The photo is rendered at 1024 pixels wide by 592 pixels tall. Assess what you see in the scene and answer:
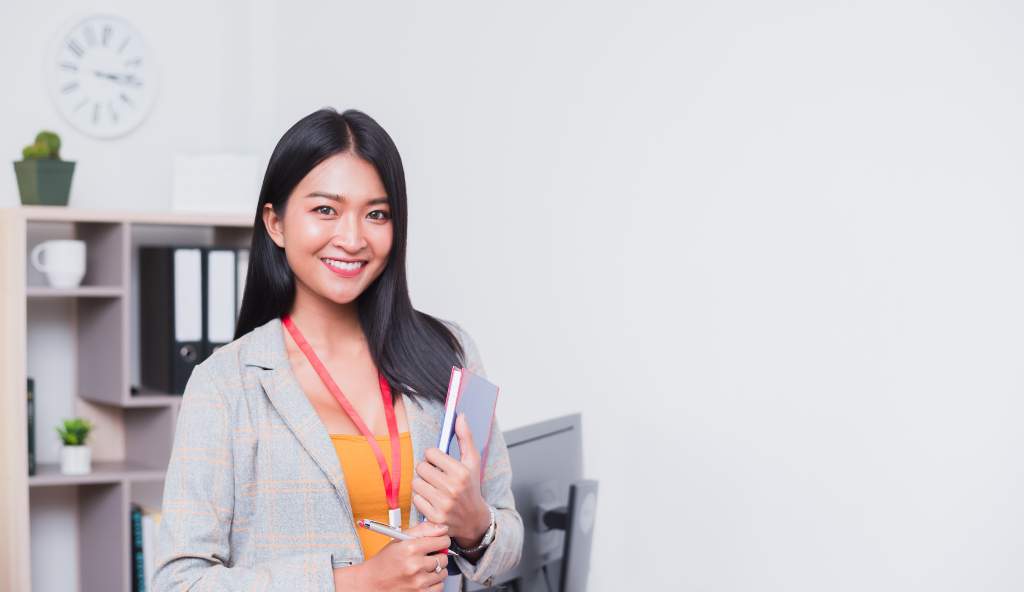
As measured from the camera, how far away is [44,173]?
3.14 m

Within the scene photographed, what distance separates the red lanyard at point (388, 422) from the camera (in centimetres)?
149

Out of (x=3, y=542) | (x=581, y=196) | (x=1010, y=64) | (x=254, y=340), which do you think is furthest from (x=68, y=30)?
(x=1010, y=64)

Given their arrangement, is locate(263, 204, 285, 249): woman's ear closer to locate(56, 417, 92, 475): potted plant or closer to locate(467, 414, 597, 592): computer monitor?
locate(467, 414, 597, 592): computer monitor

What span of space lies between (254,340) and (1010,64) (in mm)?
1166

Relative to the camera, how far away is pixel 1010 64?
5.20ft

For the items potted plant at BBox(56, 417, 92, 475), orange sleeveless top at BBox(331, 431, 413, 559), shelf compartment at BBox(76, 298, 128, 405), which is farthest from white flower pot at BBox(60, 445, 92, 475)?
orange sleeveless top at BBox(331, 431, 413, 559)

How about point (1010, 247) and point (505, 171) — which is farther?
point (505, 171)

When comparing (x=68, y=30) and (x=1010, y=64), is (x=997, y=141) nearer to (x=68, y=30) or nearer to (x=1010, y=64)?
(x=1010, y=64)

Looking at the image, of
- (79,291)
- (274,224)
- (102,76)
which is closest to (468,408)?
(274,224)

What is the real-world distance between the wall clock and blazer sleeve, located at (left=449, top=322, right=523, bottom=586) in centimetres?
224

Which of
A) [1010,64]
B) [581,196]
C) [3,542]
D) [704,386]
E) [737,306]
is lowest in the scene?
[3,542]

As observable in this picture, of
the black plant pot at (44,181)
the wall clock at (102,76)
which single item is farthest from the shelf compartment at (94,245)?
the wall clock at (102,76)

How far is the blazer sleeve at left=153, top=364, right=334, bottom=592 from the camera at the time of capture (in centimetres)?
134

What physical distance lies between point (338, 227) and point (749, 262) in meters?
0.81
